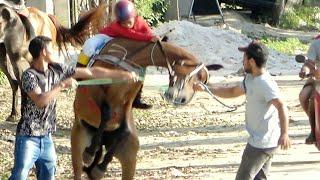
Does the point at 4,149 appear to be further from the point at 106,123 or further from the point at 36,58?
the point at 36,58

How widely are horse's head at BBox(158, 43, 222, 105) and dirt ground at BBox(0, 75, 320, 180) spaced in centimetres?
239

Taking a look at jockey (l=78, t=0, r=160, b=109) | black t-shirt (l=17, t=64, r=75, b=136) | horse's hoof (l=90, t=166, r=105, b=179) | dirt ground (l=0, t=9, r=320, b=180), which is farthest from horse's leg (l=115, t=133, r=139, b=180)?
black t-shirt (l=17, t=64, r=75, b=136)

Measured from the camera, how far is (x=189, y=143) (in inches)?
491

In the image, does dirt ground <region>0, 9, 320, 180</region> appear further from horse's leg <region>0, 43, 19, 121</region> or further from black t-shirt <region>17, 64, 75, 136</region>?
black t-shirt <region>17, 64, 75, 136</region>

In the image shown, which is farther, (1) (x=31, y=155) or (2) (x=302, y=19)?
(2) (x=302, y=19)

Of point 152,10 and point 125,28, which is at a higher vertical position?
point 125,28

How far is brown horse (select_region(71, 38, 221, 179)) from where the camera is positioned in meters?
8.00

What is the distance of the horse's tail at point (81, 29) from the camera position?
11.2m

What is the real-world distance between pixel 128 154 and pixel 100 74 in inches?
54.8

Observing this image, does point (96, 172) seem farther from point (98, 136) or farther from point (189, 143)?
point (189, 143)

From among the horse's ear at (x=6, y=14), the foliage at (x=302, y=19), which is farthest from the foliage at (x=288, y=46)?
the horse's ear at (x=6, y=14)

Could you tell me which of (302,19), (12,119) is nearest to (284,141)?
(12,119)

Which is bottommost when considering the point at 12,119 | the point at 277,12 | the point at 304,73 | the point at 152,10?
the point at 277,12

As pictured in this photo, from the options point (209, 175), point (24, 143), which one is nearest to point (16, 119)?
point (209, 175)
